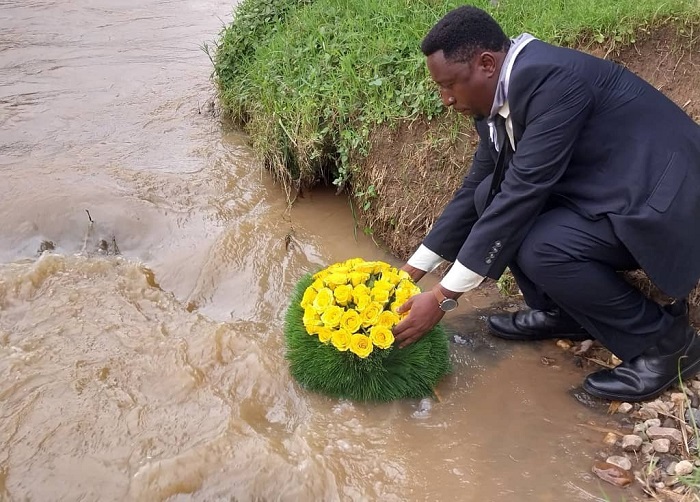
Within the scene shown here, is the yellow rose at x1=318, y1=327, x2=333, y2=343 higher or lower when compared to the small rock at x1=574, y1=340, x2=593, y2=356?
higher

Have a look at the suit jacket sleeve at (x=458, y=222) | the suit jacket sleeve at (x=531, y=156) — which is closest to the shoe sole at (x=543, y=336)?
the suit jacket sleeve at (x=458, y=222)

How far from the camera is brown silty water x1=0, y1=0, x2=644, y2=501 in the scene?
2633 mm

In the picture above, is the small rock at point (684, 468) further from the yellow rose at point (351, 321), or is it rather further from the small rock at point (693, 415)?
the yellow rose at point (351, 321)

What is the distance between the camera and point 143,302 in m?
3.82

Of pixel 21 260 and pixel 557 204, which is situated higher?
pixel 557 204

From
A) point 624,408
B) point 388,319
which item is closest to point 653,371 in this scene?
point 624,408

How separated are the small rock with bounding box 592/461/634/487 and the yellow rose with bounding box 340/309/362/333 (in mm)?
1118

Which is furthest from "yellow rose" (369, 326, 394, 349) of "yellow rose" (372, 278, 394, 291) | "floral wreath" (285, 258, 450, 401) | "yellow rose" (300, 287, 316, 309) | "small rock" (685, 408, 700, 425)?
"small rock" (685, 408, 700, 425)

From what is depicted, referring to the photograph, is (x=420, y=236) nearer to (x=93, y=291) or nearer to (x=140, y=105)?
(x=93, y=291)

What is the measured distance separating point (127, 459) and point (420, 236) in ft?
7.33

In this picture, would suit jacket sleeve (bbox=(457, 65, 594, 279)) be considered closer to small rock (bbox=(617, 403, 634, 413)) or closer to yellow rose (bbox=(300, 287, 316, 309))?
yellow rose (bbox=(300, 287, 316, 309))

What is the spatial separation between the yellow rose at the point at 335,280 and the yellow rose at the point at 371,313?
0.64ft

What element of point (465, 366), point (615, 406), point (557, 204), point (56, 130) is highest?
point (557, 204)

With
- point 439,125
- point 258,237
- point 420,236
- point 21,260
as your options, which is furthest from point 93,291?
point 439,125
